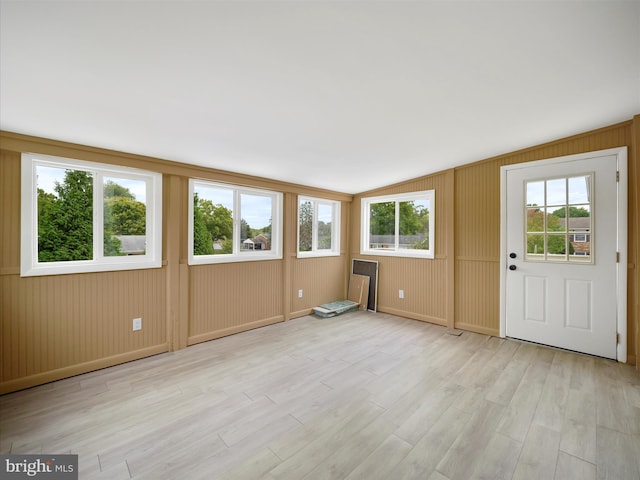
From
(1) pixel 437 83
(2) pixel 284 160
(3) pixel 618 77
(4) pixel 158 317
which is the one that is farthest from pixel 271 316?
(3) pixel 618 77

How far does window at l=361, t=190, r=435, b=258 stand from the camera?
4359 millimetres

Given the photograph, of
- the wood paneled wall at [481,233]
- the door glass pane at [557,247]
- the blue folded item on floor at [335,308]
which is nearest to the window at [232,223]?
the blue folded item on floor at [335,308]

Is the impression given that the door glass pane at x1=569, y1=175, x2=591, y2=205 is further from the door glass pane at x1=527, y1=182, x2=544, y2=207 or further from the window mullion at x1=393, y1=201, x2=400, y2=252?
the window mullion at x1=393, y1=201, x2=400, y2=252

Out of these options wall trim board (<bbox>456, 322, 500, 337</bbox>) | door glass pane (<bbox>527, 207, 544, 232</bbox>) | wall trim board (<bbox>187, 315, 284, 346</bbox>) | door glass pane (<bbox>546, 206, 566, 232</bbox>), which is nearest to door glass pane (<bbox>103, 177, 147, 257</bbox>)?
wall trim board (<bbox>187, 315, 284, 346</bbox>)

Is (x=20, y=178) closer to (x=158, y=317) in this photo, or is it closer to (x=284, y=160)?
(x=158, y=317)

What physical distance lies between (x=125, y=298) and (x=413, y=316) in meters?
3.88

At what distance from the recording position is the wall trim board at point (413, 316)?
4086 mm

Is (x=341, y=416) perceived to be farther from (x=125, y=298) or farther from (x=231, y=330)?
(x=125, y=298)

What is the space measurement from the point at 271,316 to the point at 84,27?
3.54m

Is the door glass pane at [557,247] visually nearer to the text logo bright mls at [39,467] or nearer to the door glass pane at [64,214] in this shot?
the text logo bright mls at [39,467]

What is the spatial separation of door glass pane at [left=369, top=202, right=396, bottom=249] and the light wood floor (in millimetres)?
2188

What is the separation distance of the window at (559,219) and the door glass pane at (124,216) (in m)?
4.51

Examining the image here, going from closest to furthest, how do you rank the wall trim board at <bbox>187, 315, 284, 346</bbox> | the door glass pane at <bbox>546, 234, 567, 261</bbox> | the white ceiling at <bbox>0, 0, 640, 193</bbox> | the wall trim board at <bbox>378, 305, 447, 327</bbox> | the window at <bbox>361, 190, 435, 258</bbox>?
the white ceiling at <bbox>0, 0, 640, 193</bbox> → the door glass pane at <bbox>546, 234, 567, 261</bbox> → the wall trim board at <bbox>187, 315, 284, 346</bbox> → the wall trim board at <bbox>378, 305, 447, 327</bbox> → the window at <bbox>361, 190, 435, 258</bbox>

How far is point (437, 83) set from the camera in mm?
1942
